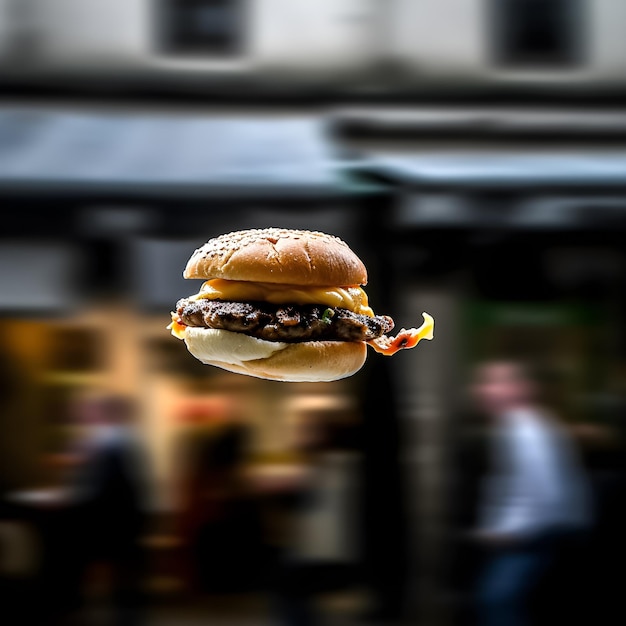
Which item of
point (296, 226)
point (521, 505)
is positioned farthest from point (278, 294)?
point (521, 505)

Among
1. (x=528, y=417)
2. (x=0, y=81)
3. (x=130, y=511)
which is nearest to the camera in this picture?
(x=528, y=417)

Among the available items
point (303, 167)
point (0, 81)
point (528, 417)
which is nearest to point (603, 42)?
point (303, 167)

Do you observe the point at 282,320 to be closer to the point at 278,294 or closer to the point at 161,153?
the point at 278,294

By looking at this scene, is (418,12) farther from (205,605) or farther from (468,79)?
(205,605)

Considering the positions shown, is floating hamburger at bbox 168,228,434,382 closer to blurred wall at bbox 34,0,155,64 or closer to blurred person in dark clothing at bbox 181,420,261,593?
blurred person in dark clothing at bbox 181,420,261,593

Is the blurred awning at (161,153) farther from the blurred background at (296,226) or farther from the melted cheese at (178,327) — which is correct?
the melted cheese at (178,327)

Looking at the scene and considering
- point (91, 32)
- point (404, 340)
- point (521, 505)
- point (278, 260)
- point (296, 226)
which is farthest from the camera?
point (91, 32)
